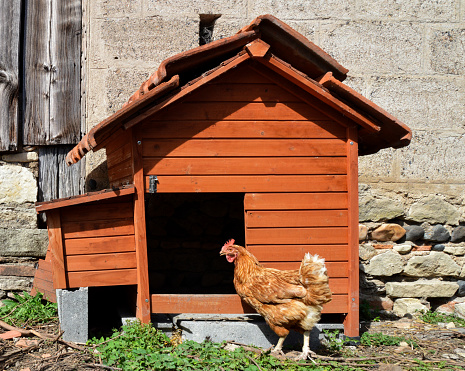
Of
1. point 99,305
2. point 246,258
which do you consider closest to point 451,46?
point 246,258

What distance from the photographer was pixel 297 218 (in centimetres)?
480

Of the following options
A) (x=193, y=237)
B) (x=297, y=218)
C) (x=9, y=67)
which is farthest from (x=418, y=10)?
(x=9, y=67)

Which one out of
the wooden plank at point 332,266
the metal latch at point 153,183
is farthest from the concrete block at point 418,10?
the metal latch at point 153,183

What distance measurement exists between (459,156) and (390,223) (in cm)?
129

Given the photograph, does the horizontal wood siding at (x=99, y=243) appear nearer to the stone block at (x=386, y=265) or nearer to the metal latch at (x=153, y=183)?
the metal latch at (x=153, y=183)

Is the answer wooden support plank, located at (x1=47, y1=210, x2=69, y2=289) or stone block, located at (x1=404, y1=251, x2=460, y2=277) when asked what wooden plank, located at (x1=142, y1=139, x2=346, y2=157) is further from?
stone block, located at (x1=404, y1=251, x2=460, y2=277)

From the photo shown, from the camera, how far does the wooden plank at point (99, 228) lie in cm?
466

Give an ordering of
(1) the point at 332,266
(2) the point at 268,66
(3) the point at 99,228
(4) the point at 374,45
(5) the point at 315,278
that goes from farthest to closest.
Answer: (4) the point at 374,45
(1) the point at 332,266
(3) the point at 99,228
(2) the point at 268,66
(5) the point at 315,278

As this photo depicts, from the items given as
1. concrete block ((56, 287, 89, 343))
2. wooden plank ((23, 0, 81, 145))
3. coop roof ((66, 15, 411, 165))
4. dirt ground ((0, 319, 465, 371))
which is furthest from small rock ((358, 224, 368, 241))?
wooden plank ((23, 0, 81, 145))

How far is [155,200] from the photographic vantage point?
7.09m

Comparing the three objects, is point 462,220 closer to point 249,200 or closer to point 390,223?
point 390,223

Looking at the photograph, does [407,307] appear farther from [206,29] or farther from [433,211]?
[206,29]

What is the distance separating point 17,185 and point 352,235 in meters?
4.13

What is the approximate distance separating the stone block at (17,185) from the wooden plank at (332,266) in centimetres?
323
